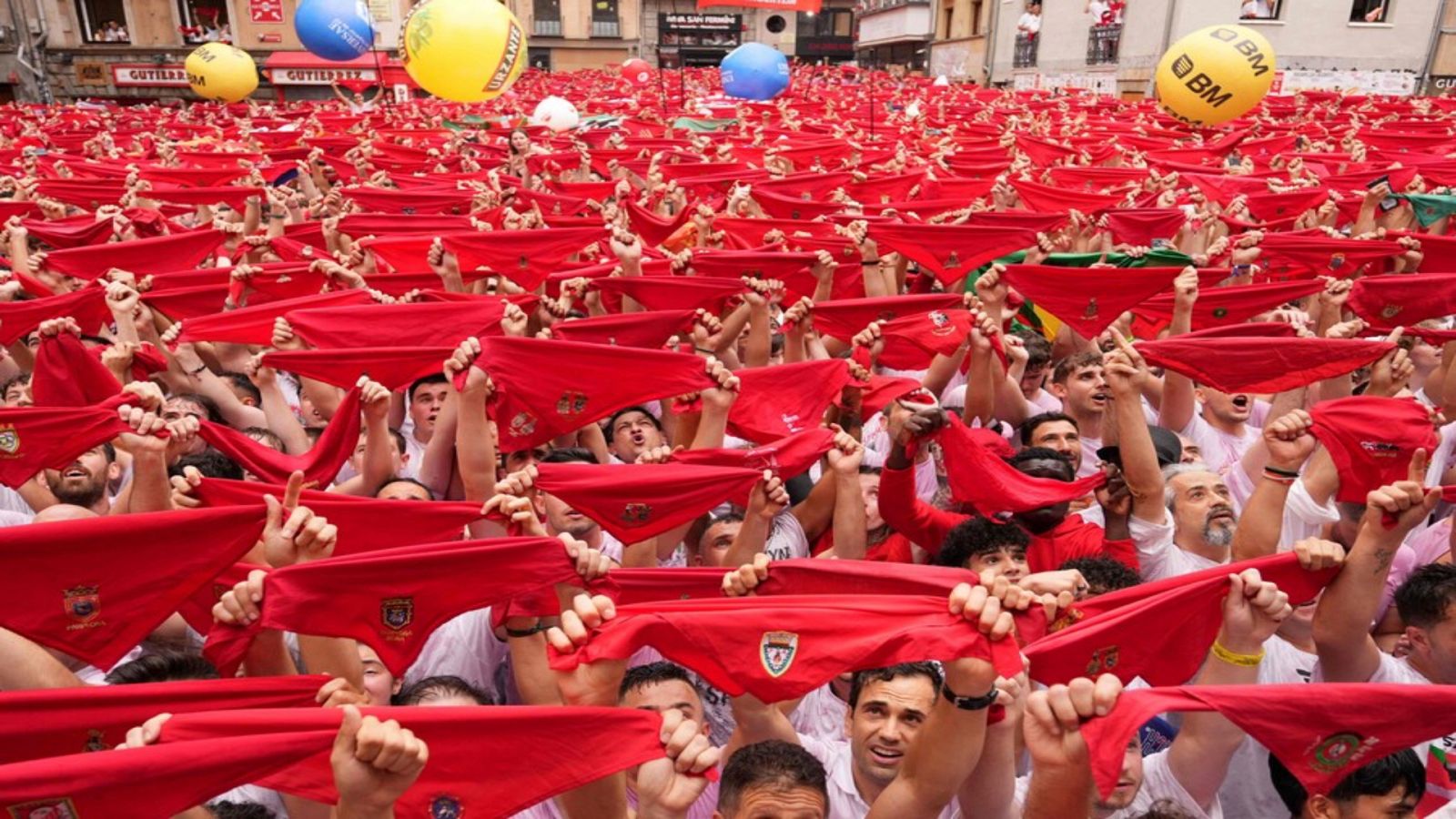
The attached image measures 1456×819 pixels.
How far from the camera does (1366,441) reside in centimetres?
364

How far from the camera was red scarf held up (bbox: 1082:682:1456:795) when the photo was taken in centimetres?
219

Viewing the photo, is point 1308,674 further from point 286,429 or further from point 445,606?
point 286,429

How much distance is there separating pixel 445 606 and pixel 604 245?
495 cm

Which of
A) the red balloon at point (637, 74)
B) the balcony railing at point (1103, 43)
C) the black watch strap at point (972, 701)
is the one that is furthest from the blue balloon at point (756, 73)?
the black watch strap at point (972, 701)

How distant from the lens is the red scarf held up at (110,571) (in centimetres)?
254

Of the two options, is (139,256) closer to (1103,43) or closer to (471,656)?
(471,656)

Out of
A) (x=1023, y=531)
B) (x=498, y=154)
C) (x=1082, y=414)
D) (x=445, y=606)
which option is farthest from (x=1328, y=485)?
(x=498, y=154)

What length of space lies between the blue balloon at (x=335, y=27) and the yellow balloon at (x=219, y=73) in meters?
4.26

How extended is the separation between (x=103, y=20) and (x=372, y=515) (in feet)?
128

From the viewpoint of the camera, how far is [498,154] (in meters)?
13.2

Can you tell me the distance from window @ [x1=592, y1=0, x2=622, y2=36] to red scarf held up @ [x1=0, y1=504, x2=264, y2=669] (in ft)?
150

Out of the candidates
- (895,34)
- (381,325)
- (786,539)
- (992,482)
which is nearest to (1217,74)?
(992,482)

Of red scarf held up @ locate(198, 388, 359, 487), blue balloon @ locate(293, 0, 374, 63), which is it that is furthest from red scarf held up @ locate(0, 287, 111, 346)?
blue balloon @ locate(293, 0, 374, 63)

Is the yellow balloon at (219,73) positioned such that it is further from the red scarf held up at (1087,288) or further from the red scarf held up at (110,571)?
the red scarf held up at (110,571)
